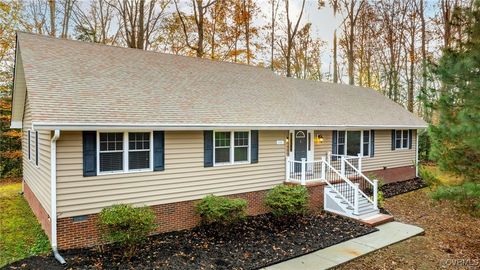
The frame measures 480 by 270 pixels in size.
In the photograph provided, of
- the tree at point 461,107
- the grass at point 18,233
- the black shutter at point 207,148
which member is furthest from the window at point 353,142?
the grass at point 18,233

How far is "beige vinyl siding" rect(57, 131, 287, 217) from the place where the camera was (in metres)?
7.03

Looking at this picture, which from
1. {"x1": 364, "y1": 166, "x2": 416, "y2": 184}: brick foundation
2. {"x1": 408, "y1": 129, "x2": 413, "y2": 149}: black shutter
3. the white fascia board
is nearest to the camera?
the white fascia board

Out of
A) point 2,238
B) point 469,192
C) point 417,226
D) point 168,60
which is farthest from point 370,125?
point 2,238

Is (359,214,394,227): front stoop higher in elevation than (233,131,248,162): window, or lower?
lower

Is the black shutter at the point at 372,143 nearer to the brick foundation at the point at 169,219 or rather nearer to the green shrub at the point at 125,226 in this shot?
the brick foundation at the point at 169,219

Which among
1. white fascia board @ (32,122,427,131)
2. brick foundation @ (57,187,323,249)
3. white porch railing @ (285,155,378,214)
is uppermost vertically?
white fascia board @ (32,122,427,131)

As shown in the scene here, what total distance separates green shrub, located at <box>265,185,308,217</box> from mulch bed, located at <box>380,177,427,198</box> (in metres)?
5.90

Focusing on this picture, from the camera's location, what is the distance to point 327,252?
7.58 meters

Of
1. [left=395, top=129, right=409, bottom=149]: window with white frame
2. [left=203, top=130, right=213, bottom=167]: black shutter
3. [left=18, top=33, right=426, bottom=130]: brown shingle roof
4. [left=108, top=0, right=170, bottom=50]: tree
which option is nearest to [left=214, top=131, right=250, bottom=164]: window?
[left=203, top=130, right=213, bottom=167]: black shutter

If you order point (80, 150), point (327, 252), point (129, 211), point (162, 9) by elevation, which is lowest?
point (327, 252)

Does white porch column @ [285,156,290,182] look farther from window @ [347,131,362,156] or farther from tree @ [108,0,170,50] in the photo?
tree @ [108,0,170,50]

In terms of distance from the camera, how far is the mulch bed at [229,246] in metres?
6.53

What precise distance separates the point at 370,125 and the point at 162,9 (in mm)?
16435

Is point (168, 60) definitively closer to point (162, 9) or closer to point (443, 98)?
point (443, 98)
